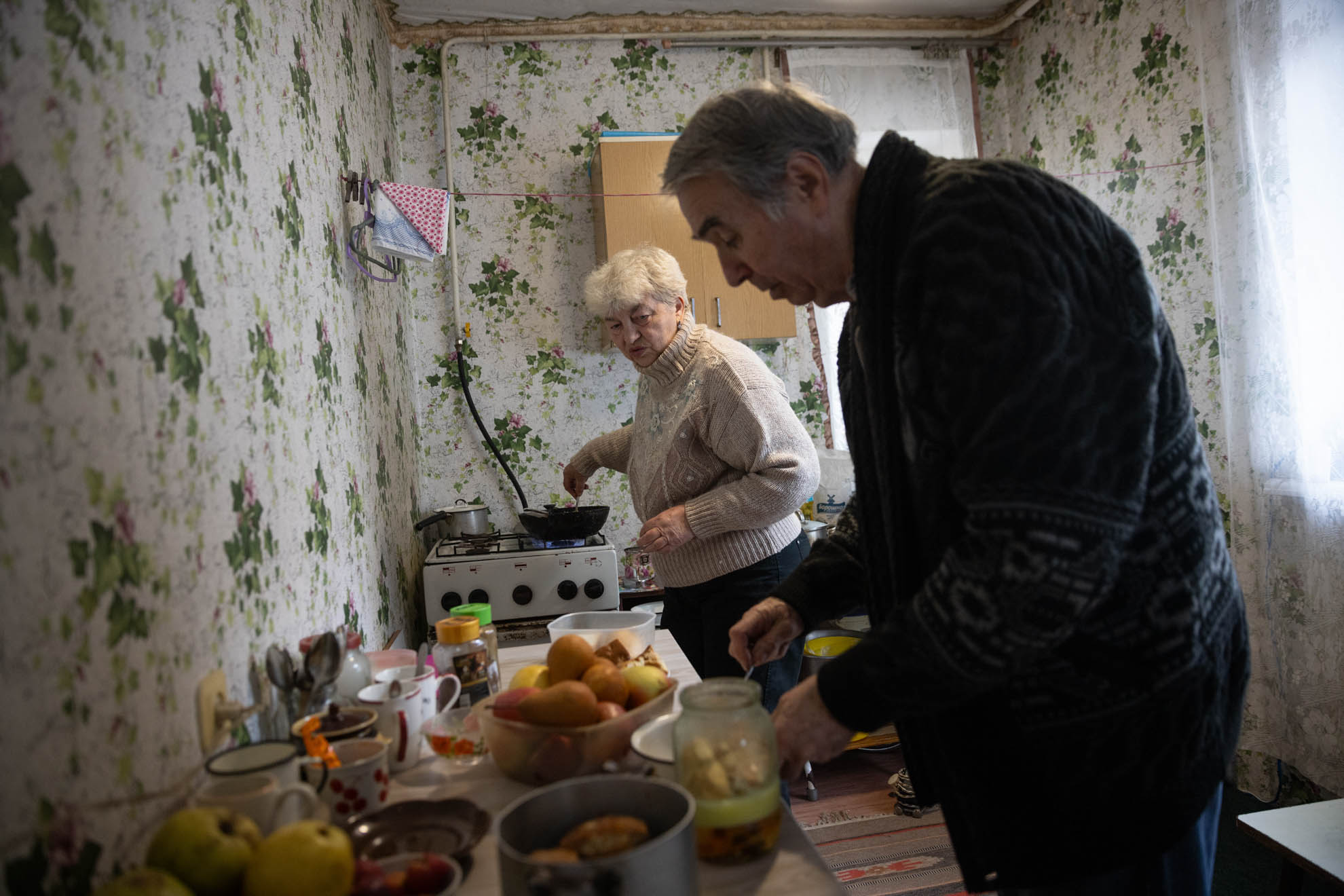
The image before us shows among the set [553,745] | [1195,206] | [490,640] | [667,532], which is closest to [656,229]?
[667,532]

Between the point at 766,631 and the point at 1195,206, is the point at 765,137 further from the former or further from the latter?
the point at 1195,206

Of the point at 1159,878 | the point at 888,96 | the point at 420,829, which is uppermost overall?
the point at 888,96

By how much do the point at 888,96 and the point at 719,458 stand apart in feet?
6.92

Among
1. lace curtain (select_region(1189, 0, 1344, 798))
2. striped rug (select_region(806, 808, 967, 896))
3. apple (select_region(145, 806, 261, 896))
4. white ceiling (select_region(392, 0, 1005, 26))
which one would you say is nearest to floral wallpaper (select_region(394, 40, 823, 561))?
white ceiling (select_region(392, 0, 1005, 26))

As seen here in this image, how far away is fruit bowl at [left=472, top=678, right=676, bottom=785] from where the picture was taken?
999 millimetres

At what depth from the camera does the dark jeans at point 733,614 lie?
2049 millimetres

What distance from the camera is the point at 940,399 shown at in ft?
2.75

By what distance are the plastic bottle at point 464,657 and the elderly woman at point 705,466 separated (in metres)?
0.64

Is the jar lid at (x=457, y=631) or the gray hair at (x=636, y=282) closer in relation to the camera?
the jar lid at (x=457, y=631)

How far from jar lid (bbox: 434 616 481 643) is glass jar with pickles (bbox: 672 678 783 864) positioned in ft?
1.97

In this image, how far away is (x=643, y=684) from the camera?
1123mm

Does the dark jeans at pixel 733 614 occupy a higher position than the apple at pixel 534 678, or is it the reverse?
the apple at pixel 534 678

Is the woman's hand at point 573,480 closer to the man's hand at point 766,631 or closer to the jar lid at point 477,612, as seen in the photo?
the jar lid at point 477,612

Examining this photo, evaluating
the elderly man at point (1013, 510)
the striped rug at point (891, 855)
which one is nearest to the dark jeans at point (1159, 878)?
the elderly man at point (1013, 510)
